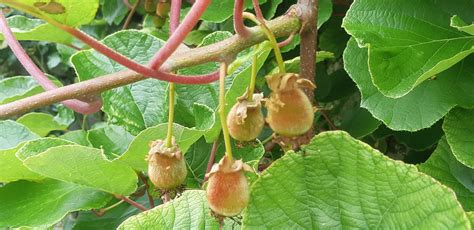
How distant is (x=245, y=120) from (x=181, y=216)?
141mm

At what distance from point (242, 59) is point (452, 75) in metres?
0.36

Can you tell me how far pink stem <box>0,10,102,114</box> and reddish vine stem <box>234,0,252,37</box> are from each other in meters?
0.35

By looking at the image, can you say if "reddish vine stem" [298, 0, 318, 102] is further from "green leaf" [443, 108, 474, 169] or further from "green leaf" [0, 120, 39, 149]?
"green leaf" [0, 120, 39, 149]

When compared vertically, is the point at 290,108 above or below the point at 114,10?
above

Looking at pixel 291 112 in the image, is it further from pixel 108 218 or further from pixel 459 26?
pixel 108 218

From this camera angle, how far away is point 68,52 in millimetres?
1625

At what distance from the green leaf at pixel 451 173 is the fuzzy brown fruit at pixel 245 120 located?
31 centimetres

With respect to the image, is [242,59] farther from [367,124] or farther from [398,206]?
[367,124]

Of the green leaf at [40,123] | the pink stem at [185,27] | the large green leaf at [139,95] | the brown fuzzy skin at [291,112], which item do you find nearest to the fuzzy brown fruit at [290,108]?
the brown fuzzy skin at [291,112]

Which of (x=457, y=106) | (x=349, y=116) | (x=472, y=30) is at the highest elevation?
(x=472, y=30)

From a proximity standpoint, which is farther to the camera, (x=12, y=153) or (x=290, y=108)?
(x=12, y=153)

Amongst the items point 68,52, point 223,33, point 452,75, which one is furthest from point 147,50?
point 68,52

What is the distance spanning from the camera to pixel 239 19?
608mm

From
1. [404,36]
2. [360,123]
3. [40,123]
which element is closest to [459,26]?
[404,36]
